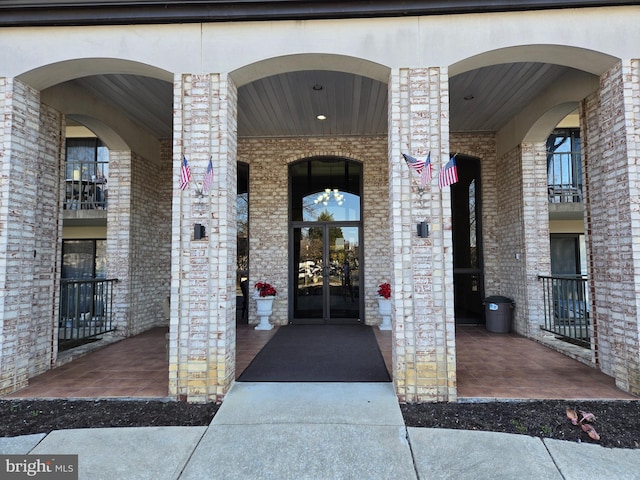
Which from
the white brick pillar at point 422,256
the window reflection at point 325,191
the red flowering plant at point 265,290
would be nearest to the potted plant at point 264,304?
the red flowering plant at point 265,290

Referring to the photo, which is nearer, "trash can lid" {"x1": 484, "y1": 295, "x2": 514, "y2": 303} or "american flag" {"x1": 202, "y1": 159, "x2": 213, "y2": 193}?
"american flag" {"x1": 202, "y1": 159, "x2": 213, "y2": 193}

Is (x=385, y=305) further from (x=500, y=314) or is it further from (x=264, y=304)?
(x=264, y=304)

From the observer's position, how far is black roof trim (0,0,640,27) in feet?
11.9

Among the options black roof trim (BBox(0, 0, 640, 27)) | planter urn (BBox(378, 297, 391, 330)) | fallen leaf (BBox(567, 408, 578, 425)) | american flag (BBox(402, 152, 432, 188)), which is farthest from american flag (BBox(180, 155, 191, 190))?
planter urn (BBox(378, 297, 391, 330))

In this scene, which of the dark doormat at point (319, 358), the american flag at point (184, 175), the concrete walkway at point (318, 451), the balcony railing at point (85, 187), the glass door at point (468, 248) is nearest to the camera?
the concrete walkway at point (318, 451)

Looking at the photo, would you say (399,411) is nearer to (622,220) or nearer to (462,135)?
(622,220)

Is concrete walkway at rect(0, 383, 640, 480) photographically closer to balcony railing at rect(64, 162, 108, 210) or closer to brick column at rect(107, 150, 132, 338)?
brick column at rect(107, 150, 132, 338)

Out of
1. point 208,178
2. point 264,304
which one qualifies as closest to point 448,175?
point 208,178

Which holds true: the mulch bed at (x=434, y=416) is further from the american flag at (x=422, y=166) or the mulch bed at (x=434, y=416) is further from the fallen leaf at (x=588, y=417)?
the american flag at (x=422, y=166)

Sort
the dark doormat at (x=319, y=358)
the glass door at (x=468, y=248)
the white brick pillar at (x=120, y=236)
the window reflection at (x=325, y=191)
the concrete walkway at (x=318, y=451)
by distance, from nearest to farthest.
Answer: the concrete walkway at (x=318, y=451) < the dark doormat at (x=319, y=358) < the white brick pillar at (x=120, y=236) < the glass door at (x=468, y=248) < the window reflection at (x=325, y=191)

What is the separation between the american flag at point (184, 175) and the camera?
11.7 ft

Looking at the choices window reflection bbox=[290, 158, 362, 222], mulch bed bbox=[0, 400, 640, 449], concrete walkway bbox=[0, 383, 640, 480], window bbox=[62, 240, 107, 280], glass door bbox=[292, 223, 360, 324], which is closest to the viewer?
concrete walkway bbox=[0, 383, 640, 480]

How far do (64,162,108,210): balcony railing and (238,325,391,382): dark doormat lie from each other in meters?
5.59

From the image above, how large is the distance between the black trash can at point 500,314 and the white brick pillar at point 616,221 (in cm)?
229
